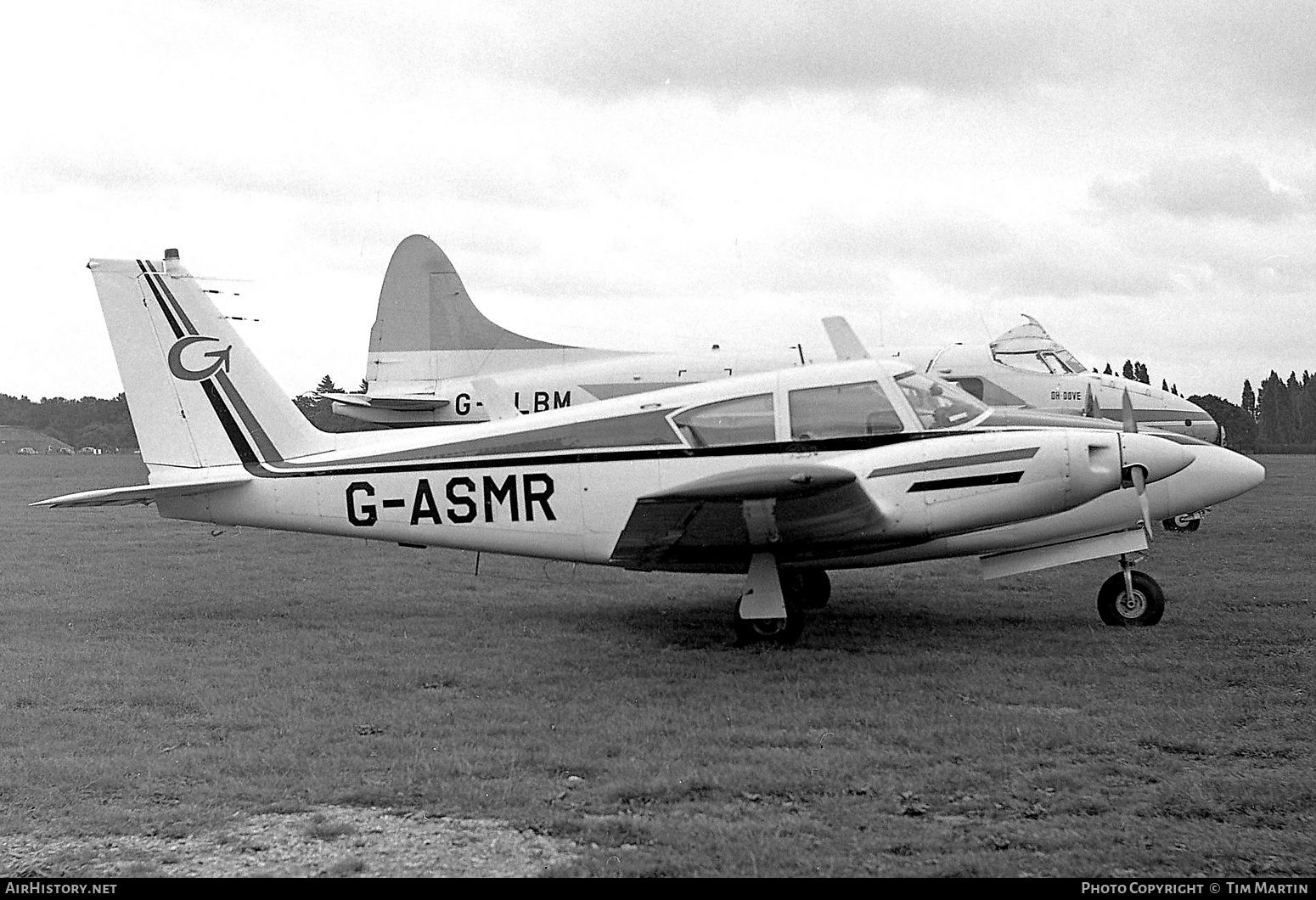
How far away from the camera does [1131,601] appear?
1002 centimetres

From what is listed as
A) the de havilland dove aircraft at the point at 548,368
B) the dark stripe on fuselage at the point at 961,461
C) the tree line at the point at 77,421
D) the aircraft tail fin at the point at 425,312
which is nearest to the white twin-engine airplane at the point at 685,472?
the dark stripe on fuselage at the point at 961,461

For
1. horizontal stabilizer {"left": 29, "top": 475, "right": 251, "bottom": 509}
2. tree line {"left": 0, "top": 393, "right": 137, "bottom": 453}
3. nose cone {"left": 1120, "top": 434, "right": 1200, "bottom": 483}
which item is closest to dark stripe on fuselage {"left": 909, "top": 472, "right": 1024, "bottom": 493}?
nose cone {"left": 1120, "top": 434, "right": 1200, "bottom": 483}

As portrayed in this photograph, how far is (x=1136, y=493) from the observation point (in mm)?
10109

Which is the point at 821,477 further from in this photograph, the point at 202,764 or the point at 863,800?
the point at 202,764

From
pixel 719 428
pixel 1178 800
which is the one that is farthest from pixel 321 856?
pixel 719 428

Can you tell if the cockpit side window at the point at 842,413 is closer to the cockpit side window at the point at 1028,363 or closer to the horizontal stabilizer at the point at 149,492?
the horizontal stabilizer at the point at 149,492

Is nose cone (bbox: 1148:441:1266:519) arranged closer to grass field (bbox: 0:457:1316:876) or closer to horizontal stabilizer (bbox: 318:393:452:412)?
grass field (bbox: 0:457:1316:876)

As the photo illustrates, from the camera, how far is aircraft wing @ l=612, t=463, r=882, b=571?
8.25 m

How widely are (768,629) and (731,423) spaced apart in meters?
1.80

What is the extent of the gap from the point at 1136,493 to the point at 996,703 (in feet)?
11.8

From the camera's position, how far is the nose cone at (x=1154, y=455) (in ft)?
30.5

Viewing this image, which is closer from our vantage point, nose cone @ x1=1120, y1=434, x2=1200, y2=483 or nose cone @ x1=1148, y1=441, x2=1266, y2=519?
nose cone @ x1=1120, y1=434, x2=1200, y2=483

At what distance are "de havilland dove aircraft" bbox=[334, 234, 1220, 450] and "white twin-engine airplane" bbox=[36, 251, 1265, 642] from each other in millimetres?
6222

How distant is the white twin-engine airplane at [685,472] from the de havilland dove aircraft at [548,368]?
622 cm
